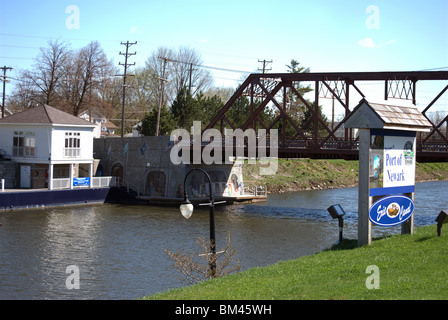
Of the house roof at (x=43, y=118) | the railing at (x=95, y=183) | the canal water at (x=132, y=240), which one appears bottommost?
A: the canal water at (x=132, y=240)

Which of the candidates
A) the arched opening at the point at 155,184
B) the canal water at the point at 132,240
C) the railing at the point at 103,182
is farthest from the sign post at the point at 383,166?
the railing at the point at 103,182

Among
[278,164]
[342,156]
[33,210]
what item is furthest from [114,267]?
[278,164]

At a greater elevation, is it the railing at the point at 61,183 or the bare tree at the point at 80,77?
the bare tree at the point at 80,77

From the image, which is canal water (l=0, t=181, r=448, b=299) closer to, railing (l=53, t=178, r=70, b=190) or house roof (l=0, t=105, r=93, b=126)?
railing (l=53, t=178, r=70, b=190)

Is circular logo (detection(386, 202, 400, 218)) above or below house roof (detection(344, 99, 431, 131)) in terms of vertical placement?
below

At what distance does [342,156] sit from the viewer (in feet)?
147

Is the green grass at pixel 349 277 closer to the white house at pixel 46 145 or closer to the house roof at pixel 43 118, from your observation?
the white house at pixel 46 145

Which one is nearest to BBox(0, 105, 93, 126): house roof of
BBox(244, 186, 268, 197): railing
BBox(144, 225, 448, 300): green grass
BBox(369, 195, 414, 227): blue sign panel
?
BBox(244, 186, 268, 197): railing

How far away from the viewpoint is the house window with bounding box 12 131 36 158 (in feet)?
159

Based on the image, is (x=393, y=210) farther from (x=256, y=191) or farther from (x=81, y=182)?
(x=256, y=191)

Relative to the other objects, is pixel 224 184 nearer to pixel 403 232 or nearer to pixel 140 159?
pixel 140 159

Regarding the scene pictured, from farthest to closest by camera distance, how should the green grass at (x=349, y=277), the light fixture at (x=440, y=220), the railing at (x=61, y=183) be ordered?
the railing at (x=61, y=183) < the light fixture at (x=440, y=220) < the green grass at (x=349, y=277)

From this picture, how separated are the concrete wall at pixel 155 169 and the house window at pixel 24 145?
872 centimetres

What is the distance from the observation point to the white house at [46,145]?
4769 centimetres
